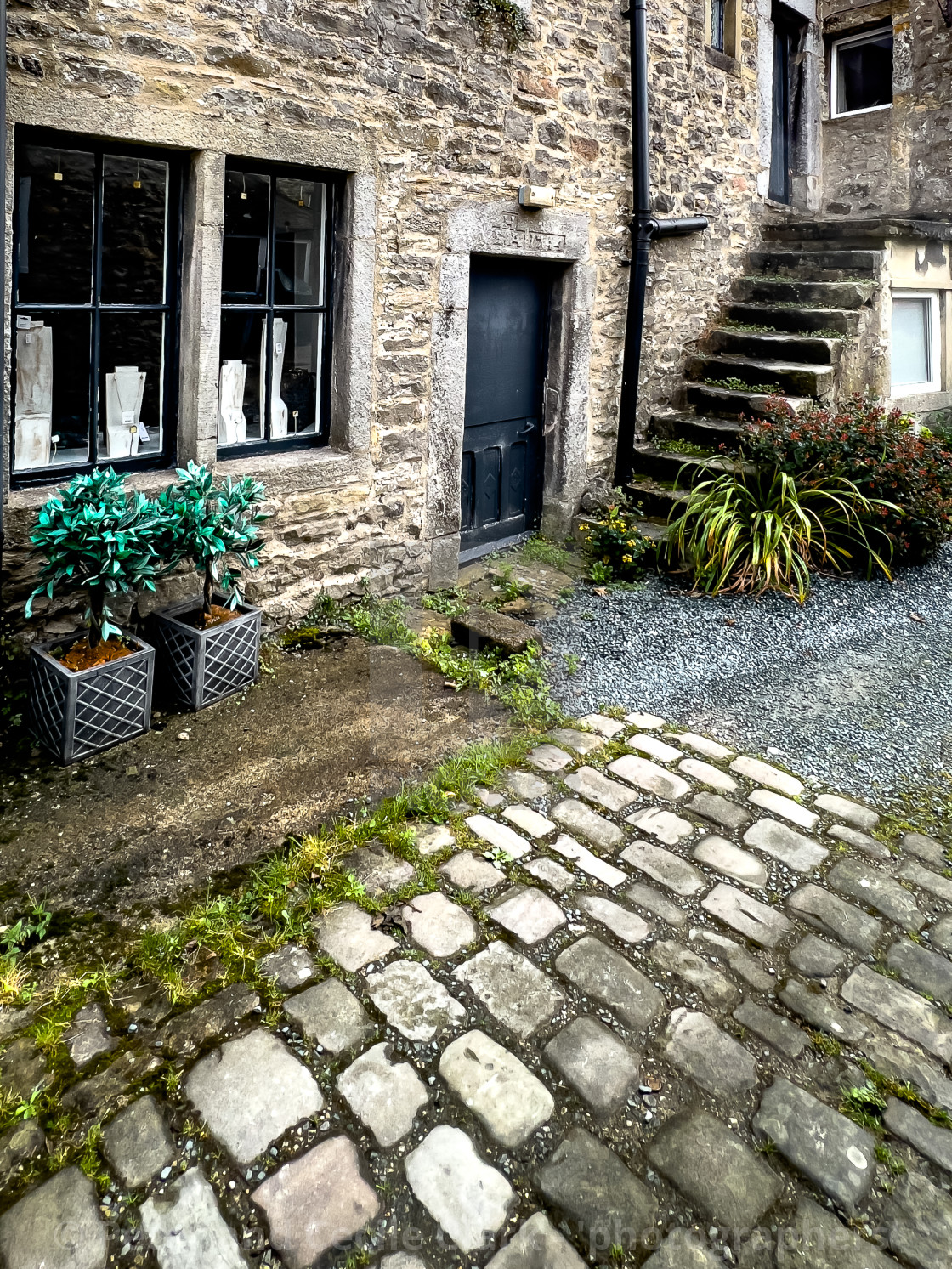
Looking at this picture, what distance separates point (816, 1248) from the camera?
69.8 inches

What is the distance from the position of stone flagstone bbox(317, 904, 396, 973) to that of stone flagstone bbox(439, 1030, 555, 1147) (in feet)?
1.32

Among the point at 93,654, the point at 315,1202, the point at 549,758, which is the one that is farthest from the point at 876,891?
the point at 93,654

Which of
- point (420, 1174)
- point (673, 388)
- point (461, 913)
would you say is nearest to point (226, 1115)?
point (420, 1174)

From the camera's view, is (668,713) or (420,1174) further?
(668,713)

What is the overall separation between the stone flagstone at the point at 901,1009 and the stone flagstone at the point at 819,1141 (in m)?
0.39

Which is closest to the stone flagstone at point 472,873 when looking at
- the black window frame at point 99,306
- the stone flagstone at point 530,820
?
the stone flagstone at point 530,820

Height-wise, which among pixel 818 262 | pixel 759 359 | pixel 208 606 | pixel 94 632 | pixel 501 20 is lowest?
pixel 94 632

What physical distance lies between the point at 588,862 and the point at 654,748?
0.95 metres

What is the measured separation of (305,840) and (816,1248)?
1871mm

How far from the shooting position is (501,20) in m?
5.18

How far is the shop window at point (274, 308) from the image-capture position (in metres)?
4.32

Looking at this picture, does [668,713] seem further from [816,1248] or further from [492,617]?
[816,1248]

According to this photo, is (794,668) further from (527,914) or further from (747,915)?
(527,914)

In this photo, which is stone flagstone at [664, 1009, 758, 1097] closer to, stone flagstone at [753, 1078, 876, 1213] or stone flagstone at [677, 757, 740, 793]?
stone flagstone at [753, 1078, 876, 1213]
